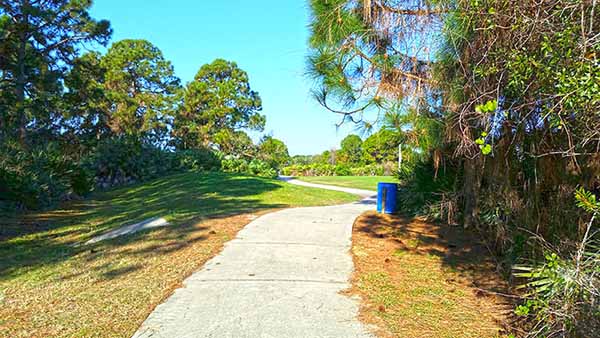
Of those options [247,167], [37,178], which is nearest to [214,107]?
[247,167]

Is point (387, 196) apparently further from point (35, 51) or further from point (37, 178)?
point (35, 51)

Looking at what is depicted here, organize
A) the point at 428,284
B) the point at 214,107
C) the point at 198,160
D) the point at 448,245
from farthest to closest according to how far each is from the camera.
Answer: the point at 214,107, the point at 198,160, the point at 448,245, the point at 428,284

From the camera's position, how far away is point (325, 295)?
161 inches

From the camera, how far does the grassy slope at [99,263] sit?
3.54 m

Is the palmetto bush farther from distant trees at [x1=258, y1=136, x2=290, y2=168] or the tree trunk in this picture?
distant trees at [x1=258, y1=136, x2=290, y2=168]

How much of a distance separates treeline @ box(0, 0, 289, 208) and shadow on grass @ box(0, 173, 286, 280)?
5.97 feet

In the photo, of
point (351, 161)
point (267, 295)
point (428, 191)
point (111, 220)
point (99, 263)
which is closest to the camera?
point (267, 295)

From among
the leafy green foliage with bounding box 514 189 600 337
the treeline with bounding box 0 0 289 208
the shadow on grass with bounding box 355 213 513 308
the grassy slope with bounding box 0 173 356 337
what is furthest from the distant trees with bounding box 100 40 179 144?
the leafy green foliage with bounding box 514 189 600 337

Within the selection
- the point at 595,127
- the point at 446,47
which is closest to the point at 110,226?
the point at 446,47

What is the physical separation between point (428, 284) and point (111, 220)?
25.4 ft

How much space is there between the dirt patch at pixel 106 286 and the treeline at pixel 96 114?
717cm

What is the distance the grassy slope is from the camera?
3.54 meters

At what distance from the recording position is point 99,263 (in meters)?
5.43

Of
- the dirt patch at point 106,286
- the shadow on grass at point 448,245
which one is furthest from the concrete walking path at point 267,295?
the shadow on grass at point 448,245
